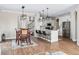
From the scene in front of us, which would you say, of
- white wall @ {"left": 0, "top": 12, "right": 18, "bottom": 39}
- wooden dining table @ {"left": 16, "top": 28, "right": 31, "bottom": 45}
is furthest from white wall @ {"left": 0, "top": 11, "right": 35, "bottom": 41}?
wooden dining table @ {"left": 16, "top": 28, "right": 31, "bottom": 45}

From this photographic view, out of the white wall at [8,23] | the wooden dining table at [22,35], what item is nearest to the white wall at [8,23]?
the white wall at [8,23]

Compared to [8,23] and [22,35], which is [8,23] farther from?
[22,35]

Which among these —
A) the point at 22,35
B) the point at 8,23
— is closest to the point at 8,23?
the point at 8,23

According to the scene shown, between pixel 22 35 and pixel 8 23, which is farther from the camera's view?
pixel 8 23

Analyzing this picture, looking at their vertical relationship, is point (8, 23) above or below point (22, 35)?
above

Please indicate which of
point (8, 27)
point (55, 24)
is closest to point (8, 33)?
point (8, 27)

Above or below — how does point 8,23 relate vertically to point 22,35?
above

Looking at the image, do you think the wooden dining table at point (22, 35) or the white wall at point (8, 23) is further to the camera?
the white wall at point (8, 23)

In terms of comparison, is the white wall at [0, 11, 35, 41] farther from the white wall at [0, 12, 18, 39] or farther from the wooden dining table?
the wooden dining table

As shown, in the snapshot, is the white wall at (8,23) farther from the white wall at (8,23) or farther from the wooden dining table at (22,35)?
the wooden dining table at (22,35)

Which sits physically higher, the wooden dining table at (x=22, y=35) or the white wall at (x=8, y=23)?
the white wall at (x=8, y=23)

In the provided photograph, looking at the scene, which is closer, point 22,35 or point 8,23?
point 22,35
